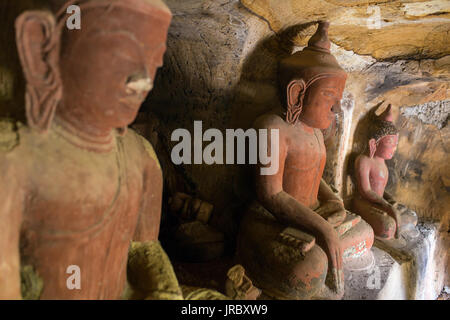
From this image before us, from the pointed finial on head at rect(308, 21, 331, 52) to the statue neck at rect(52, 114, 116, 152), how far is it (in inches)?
67.9

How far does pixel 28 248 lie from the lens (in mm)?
1111

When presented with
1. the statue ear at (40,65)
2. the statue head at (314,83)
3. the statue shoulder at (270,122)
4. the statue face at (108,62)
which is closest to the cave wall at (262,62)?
the statue head at (314,83)

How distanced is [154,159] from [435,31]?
2.47 meters

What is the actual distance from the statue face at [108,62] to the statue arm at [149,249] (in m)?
0.43

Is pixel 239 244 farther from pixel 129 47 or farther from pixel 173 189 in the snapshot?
pixel 129 47

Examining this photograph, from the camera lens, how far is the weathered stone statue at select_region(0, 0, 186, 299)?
1.07m

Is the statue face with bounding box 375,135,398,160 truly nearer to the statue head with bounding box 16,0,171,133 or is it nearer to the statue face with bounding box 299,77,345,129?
the statue face with bounding box 299,77,345,129

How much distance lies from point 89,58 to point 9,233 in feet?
1.98

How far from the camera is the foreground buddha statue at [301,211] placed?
2172mm

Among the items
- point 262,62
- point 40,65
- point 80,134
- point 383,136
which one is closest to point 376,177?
point 383,136

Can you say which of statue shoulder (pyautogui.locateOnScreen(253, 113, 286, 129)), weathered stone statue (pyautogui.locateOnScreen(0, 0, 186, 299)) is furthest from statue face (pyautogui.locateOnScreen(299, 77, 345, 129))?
weathered stone statue (pyautogui.locateOnScreen(0, 0, 186, 299))

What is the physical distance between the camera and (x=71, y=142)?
1208 mm

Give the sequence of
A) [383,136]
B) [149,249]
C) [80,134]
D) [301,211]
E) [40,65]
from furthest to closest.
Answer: [383,136] < [301,211] < [149,249] < [80,134] < [40,65]

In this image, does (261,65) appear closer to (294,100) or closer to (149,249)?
(294,100)
